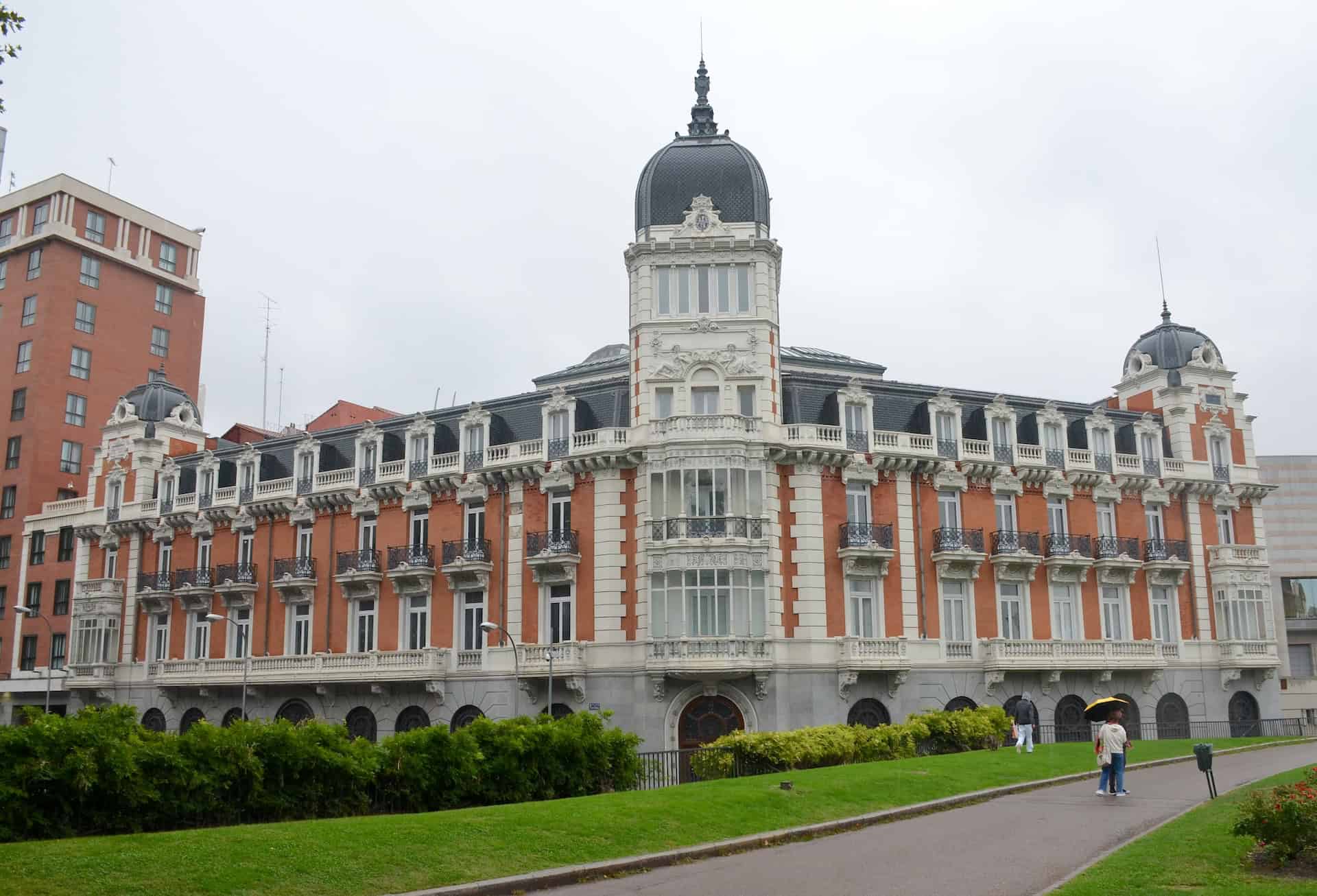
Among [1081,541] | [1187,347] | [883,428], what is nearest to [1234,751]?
[1081,541]

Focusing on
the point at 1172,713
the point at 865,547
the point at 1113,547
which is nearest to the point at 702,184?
the point at 865,547

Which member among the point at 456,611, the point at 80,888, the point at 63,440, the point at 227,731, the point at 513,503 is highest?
the point at 63,440

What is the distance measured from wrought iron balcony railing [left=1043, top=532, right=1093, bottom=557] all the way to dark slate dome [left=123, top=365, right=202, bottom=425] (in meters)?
42.0

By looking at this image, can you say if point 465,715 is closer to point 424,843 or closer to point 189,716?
point 189,716

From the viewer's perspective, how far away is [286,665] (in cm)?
5109

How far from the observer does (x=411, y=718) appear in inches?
1902

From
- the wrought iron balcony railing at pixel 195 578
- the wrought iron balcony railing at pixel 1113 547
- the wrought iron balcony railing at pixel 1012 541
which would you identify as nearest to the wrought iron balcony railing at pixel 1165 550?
the wrought iron balcony railing at pixel 1113 547

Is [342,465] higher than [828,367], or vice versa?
[828,367]

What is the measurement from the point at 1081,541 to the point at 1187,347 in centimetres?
1132

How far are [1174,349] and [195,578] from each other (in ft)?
147

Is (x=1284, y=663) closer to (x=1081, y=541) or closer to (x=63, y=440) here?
(x=1081, y=541)

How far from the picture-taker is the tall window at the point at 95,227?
71.6m

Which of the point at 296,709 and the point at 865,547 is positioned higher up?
the point at 865,547

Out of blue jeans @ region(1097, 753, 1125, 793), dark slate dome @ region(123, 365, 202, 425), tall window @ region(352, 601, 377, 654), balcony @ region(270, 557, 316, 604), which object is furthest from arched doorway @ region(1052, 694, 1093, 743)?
dark slate dome @ region(123, 365, 202, 425)
